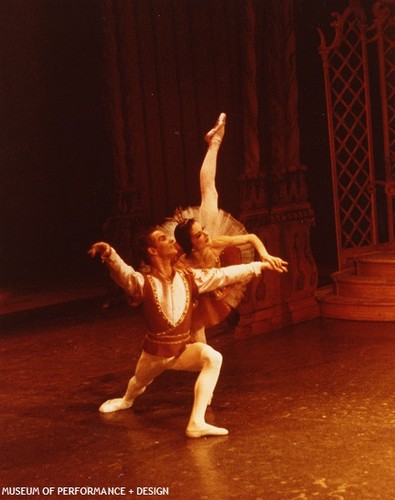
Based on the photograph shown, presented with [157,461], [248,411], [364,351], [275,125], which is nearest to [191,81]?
[275,125]

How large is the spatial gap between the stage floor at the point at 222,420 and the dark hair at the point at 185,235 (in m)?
0.92

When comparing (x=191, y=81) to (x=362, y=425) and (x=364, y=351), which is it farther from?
(x=362, y=425)

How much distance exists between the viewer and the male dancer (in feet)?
16.8

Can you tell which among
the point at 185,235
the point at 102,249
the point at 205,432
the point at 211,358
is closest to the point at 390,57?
the point at 185,235

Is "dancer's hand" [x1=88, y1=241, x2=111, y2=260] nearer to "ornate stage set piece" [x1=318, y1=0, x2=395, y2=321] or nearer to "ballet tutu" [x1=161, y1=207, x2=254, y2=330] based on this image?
"ballet tutu" [x1=161, y1=207, x2=254, y2=330]

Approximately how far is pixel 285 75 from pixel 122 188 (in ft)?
6.63

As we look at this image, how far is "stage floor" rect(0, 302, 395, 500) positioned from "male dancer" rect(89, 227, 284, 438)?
0.33 meters

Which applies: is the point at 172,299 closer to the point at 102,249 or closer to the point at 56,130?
the point at 102,249

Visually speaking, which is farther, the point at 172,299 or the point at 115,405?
the point at 115,405

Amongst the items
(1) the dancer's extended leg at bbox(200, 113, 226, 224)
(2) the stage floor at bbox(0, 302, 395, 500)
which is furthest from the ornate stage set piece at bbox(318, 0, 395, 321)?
(1) the dancer's extended leg at bbox(200, 113, 226, 224)

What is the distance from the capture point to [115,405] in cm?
559

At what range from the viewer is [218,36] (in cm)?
926

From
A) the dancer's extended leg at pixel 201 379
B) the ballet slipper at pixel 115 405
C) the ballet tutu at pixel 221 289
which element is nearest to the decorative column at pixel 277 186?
the ballet tutu at pixel 221 289

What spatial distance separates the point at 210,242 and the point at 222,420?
99cm
